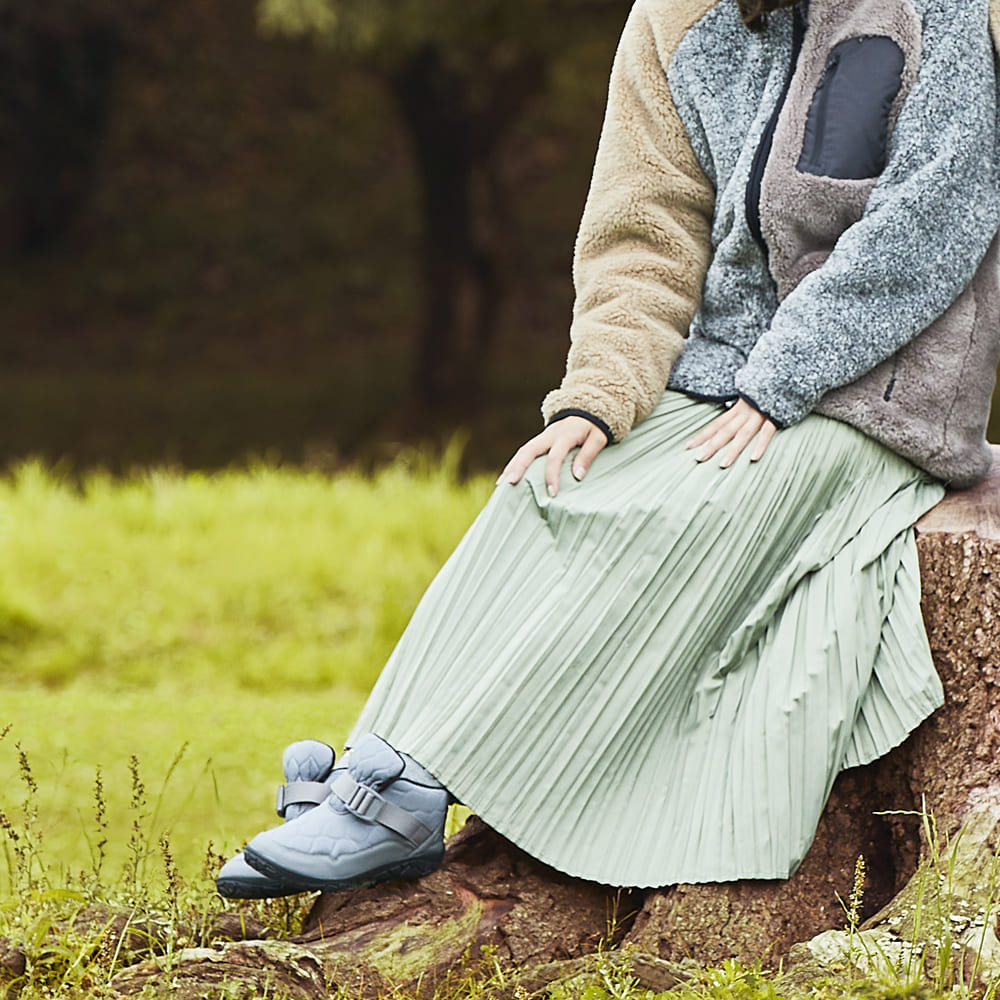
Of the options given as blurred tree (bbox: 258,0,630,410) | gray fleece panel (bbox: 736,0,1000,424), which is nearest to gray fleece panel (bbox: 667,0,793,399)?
gray fleece panel (bbox: 736,0,1000,424)

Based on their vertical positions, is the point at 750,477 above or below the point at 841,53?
below

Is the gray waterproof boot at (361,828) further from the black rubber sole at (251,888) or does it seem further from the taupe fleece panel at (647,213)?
→ the taupe fleece panel at (647,213)

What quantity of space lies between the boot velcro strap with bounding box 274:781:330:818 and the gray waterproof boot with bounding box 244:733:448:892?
47 mm

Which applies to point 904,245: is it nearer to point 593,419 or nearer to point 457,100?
point 593,419

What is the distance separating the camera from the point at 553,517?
224 cm

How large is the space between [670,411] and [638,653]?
1.36ft

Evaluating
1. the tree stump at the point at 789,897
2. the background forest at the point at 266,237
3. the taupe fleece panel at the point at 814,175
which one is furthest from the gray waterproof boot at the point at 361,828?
the background forest at the point at 266,237

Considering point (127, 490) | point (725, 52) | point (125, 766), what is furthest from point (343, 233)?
point (725, 52)

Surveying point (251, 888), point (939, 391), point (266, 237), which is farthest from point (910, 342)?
point (266, 237)

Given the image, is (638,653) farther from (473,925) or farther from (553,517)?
(473,925)

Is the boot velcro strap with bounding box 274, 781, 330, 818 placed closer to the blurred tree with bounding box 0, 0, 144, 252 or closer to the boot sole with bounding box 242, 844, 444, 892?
the boot sole with bounding box 242, 844, 444, 892

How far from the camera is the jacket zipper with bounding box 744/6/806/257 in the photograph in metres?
2.34

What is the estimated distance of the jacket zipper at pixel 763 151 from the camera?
234 centimetres

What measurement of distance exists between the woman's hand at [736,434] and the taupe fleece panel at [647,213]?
15 cm
